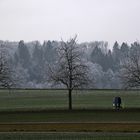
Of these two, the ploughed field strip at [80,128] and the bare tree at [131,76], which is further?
the bare tree at [131,76]

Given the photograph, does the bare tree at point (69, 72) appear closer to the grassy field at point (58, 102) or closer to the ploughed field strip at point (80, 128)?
the grassy field at point (58, 102)

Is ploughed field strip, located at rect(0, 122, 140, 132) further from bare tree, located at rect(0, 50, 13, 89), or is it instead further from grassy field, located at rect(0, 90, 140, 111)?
grassy field, located at rect(0, 90, 140, 111)

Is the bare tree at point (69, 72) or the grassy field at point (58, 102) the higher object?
the bare tree at point (69, 72)

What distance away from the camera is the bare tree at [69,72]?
56.8 m

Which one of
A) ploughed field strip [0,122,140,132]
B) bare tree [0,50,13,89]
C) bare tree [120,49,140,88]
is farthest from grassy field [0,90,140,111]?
ploughed field strip [0,122,140,132]

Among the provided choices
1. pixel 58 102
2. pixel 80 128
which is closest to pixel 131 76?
pixel 58 102

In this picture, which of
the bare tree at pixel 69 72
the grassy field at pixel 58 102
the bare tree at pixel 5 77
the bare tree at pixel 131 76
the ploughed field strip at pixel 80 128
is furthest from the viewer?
the grassy field at pixel 58 102

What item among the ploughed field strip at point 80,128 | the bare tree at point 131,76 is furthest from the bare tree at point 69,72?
the ploughed field strip at point 80,128

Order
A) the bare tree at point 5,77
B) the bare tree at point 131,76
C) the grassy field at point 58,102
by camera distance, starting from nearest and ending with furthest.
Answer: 1. the bare tree at point 5,77
2. the bare tree at point 131,76
3. the grassy field at point 58,102

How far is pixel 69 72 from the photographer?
57312mm

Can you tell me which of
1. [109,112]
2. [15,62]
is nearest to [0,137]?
[109,112]

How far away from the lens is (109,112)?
48406 mm

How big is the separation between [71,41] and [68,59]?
17.5 ft

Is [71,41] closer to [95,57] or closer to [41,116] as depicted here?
[41,116]
